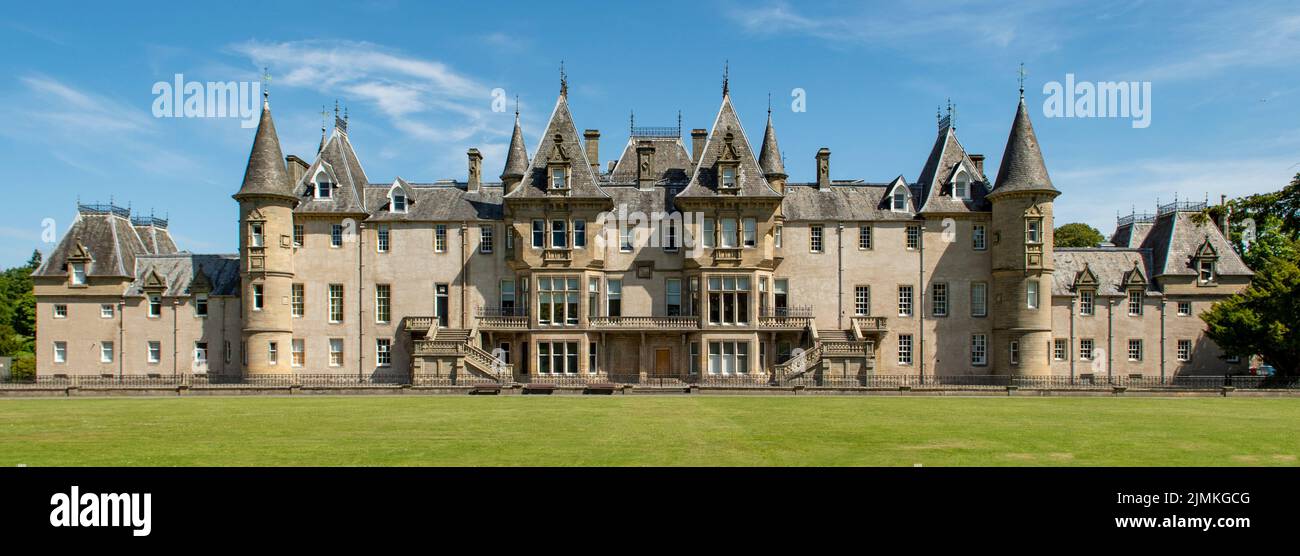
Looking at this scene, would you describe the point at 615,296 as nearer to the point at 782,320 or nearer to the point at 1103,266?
the point at 782,320

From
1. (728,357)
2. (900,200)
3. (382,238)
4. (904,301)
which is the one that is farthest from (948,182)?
(382,238)

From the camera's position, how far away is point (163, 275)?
185 feet

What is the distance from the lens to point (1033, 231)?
171ft

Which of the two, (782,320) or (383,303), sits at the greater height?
(383,303)

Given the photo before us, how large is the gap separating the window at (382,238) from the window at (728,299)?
1914cm

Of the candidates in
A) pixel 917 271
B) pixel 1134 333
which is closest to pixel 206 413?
pixel 917 271

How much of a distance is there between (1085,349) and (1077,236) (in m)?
32.6

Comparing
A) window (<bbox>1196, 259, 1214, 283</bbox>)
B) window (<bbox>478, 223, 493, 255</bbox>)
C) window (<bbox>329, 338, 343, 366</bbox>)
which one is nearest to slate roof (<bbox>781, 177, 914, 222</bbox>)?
window (<bbox>478, 223, 493, 255</bbox>)

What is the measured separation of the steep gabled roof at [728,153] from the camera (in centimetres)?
5189

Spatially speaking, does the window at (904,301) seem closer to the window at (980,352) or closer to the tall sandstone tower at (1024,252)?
the window at (980,352)

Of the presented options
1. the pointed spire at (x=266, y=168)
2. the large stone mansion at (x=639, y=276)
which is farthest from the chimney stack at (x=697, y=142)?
the pointed spire at (x=266, y=168)

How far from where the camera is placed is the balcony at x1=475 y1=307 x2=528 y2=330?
170 ft
